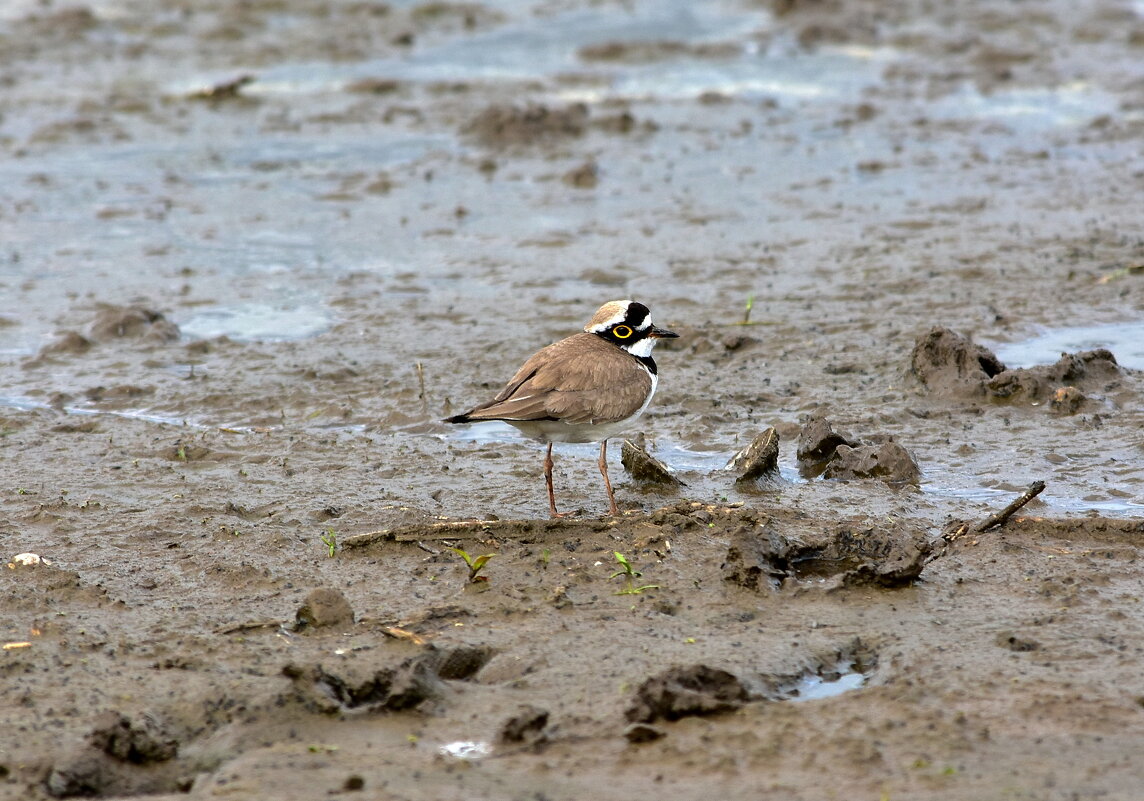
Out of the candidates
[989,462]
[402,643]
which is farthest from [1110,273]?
[402,643]

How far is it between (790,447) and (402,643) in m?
3.13

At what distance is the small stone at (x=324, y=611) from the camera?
5.74 meters

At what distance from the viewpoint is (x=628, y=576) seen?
20.4 feet

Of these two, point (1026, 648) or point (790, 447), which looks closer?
point (1026, 648)

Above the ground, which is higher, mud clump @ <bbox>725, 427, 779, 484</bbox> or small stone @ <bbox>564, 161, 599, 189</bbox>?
small stone @ <bbox>564, 161, 599, 189</bbox>

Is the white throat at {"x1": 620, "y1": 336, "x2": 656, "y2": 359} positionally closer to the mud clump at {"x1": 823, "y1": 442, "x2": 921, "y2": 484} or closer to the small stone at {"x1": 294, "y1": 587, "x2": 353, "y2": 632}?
the mud clump at {"x1": 823, "y1": 442, "x2": 921, "y2": 484}

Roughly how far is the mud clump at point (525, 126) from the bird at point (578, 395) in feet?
22.4

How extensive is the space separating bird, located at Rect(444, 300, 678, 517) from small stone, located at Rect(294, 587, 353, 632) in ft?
4.18

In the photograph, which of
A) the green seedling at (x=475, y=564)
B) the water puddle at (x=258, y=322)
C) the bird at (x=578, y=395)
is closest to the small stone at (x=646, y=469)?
the bird at (x=578, y=395)

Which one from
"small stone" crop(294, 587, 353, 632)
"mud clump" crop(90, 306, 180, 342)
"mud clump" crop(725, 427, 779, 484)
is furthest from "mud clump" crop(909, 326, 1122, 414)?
"mud clump" crop(90, 306, 180, 342)

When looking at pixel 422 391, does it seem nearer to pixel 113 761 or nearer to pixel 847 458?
pixel 847 458

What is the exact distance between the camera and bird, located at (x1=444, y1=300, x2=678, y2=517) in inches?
277

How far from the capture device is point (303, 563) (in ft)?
21.3

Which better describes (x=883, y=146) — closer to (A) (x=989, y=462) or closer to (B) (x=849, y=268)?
(B) (x=849, y=268)
